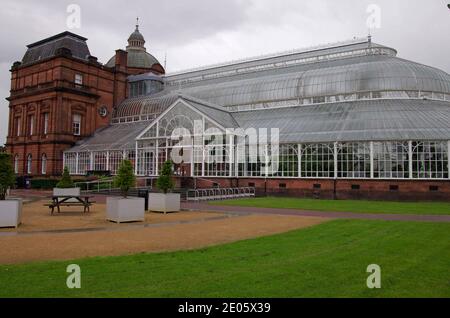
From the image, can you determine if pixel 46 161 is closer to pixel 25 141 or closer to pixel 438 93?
pixel 25 141

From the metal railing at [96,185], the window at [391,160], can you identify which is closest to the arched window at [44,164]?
the metal railing at [96,185]

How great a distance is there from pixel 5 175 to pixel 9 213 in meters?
1.92

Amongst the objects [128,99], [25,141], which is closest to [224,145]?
[128,99]

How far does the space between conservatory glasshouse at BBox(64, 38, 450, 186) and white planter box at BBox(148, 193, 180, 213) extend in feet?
46.1

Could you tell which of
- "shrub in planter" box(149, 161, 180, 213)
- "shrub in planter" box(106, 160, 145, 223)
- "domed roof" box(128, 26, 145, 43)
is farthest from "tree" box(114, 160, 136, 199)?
"domed roof" box(128, 26, 145, 43)

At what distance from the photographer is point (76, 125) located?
50.9 meters

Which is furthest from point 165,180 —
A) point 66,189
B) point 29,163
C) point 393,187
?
point 29,163

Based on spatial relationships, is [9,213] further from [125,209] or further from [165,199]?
[165,199]

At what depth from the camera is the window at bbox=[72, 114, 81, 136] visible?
50.5 m

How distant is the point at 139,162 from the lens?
129 ft

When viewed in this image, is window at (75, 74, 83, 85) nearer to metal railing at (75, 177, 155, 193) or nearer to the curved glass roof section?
the curved glass roof section

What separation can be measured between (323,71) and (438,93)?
11.1 m

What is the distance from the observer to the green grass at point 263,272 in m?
6.10

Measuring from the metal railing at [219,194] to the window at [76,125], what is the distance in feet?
93.6
